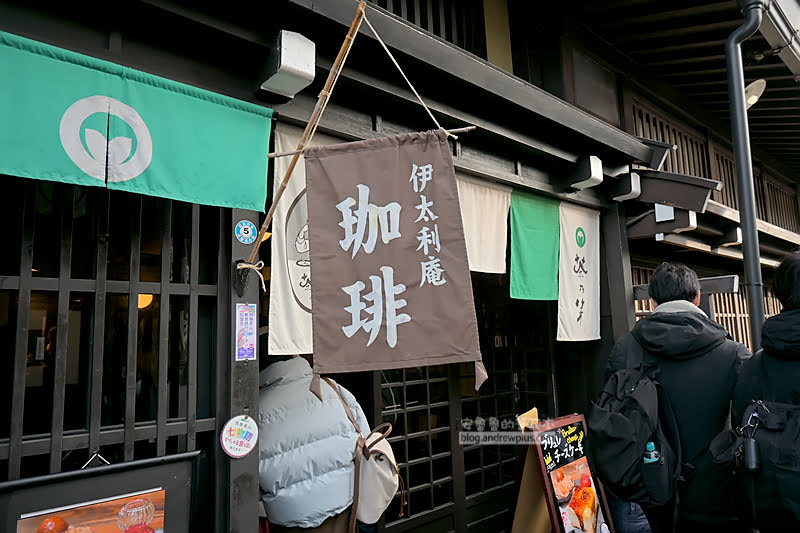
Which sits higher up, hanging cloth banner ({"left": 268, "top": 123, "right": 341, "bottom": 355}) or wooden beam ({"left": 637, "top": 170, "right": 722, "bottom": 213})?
wooden beam ({"left": 637, "top": 170, "right": 722, "bottom": 213})

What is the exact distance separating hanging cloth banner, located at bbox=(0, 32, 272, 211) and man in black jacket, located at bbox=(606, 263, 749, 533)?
2.95 meters

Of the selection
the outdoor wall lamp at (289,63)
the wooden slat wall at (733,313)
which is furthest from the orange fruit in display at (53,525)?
the wooden slat wall at (733,313)

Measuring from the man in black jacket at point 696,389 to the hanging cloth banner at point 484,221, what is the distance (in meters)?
2.09

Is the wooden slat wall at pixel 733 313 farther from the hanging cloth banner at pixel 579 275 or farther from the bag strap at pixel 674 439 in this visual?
the bag strap at pixel 674 439

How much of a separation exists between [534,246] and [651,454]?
3141 millimetres

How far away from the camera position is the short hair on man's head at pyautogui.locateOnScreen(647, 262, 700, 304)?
3.52 metres

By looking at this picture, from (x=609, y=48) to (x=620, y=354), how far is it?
5.76m

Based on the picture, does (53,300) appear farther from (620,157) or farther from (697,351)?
(620,157)

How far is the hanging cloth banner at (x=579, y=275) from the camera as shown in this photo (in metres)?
6.31

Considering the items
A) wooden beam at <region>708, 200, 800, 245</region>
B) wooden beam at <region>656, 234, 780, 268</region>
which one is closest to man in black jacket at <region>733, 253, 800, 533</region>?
wooden beam at <region>656, 234, 780, 268</region>

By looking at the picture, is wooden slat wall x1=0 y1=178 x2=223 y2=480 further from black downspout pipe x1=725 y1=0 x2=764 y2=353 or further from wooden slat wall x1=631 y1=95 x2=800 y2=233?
wooden slat wall x1=631 y1=95 x2=800 y2=233

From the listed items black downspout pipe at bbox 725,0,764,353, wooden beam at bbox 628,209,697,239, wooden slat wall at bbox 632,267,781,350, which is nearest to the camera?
black downspout pipe at bbox 725,0,764,353

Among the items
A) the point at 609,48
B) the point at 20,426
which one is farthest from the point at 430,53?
the point at 609,48

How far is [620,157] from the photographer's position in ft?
21.5
